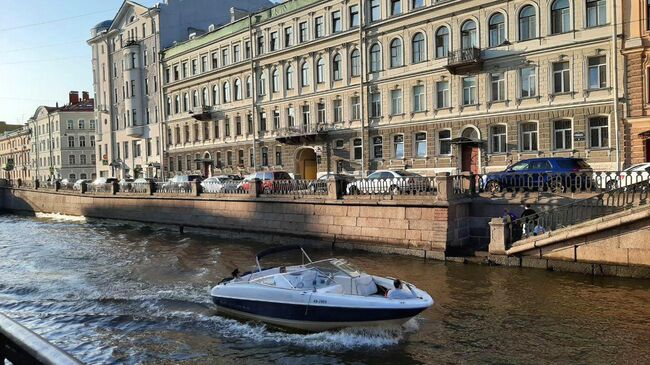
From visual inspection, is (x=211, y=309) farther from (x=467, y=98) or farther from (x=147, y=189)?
(x=147, y=189)

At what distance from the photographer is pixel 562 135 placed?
27562mm

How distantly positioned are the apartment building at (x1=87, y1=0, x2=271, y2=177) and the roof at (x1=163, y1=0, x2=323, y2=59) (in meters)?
1.48


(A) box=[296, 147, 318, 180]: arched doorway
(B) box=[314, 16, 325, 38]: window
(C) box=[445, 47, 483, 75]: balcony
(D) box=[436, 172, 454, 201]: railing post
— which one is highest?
(B) box=[314, 16, 325, 38]: window

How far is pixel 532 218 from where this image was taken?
17.2 metres

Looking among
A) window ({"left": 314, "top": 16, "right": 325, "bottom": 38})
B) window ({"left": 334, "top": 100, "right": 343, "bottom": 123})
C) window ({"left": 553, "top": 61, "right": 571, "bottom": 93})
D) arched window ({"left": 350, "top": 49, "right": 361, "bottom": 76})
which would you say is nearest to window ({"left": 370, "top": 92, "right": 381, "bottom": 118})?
arched window ({"left": 350, "top": 49, "right": 361, "bottom": 76})

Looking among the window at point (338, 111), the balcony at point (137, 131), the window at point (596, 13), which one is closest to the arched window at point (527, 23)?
the window at point (596, 13)

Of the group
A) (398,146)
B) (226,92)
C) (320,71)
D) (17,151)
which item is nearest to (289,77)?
(320,71)

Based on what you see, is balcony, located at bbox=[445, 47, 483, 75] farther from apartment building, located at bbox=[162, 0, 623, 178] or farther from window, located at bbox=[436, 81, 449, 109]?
window, located at bbox=[436, 81, 449, 109]

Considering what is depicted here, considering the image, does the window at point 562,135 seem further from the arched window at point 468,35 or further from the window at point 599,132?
the arched window at point 468,35

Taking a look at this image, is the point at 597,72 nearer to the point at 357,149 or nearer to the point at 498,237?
the point at 498,237

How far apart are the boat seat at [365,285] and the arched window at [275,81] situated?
3178 centimetres

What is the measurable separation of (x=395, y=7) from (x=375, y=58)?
10.9 ft

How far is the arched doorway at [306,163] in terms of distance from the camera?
4038 centimetres

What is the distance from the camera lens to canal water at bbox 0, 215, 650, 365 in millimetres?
10172
